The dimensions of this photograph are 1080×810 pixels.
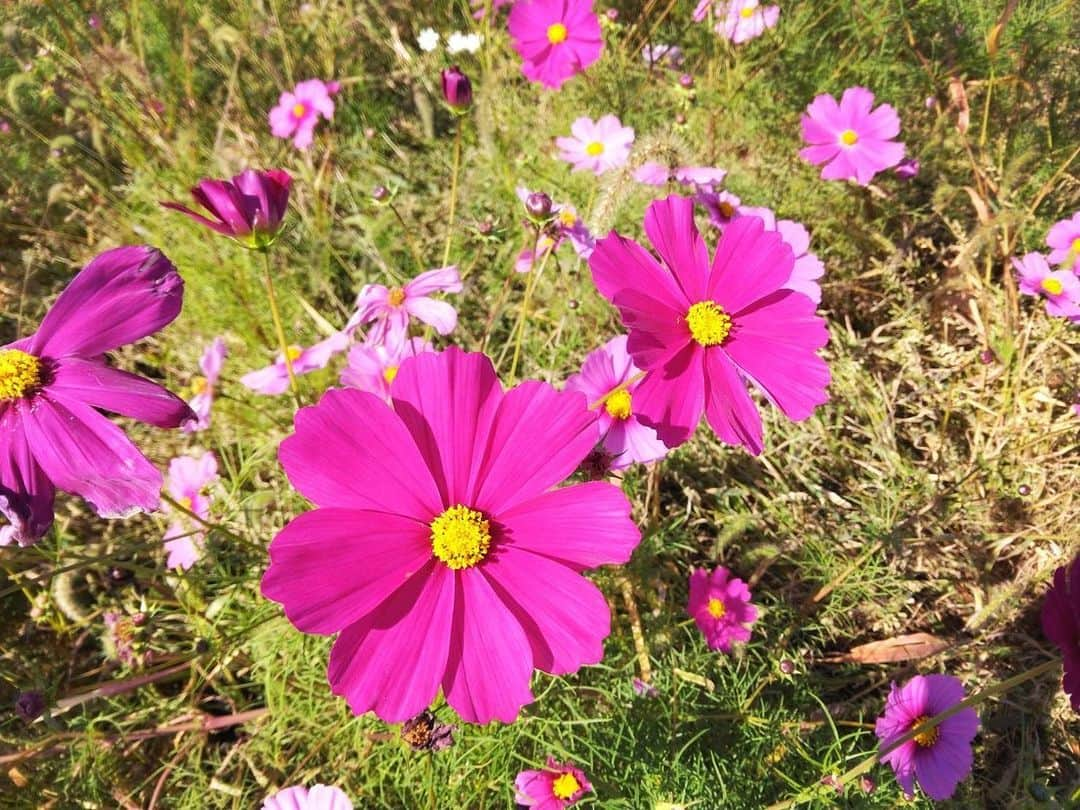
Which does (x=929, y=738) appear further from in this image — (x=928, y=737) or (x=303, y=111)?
(x=303, y=111)

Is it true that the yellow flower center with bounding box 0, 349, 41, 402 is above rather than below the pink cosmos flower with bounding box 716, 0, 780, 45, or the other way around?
below

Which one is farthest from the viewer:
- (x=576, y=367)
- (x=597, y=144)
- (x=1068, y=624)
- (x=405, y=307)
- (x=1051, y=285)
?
(x=597, y=144)

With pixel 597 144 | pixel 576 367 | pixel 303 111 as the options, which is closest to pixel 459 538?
pixel 576 367

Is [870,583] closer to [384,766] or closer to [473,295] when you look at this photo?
[384,766]

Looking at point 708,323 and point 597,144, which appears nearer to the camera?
point 708,323

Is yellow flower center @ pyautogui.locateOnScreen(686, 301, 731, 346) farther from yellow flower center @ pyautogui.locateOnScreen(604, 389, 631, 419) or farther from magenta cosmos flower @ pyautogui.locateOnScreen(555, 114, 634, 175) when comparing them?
magenta cosmos flower @ pyautogui.locateOnScreen(555, 114, 634, 175)

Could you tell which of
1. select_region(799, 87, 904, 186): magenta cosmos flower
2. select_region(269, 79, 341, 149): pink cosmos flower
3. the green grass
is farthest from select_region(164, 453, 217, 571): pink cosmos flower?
select_region(799, 87, 904, 186): magenta cosmos flower

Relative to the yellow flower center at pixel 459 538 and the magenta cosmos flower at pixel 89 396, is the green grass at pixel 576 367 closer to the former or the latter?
the magenta cosmos flower at pixel 89 396
